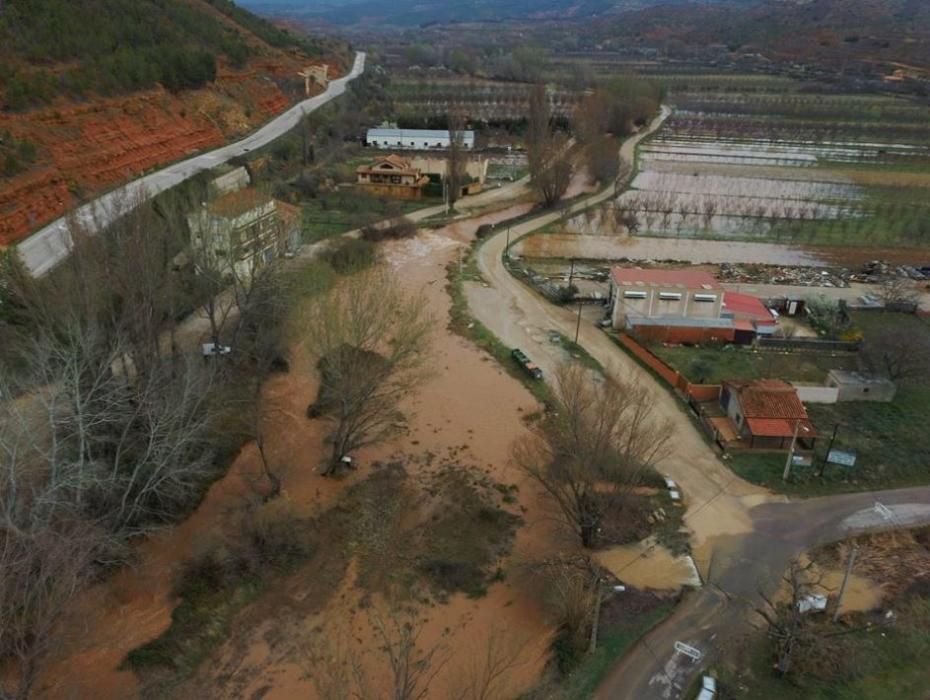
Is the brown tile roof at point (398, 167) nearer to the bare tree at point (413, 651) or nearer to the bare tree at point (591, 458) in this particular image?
the bare tree at point (591, 458)

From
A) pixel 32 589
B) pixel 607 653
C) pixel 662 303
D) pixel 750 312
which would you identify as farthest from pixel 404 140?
pixel 32 589

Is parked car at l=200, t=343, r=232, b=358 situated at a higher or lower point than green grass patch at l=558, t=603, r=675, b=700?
higher

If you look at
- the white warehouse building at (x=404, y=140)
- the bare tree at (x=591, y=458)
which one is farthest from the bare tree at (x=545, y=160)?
the bare tree at (x=591, y=458)

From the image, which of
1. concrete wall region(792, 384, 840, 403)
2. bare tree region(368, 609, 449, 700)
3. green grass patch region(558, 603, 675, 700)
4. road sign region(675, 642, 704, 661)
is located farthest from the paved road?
concrete wall region(792, 384, 840, 403)

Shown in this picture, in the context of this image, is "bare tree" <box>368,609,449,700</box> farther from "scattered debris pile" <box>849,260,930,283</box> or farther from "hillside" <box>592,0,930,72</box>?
"hillside" <box>592,0,930,72</box>

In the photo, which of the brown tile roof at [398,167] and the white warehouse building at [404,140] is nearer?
the brown tile roof at [398,167]

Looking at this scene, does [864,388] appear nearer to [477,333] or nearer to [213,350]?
[477,333]
